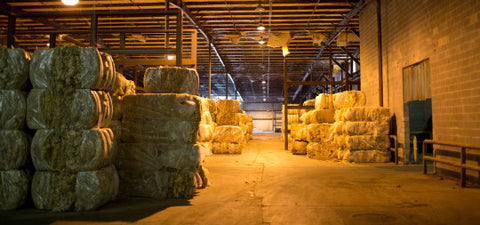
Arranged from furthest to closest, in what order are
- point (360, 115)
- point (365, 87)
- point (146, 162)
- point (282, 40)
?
point (282, 40), point (365, 87), point (360, 115), point (146, 162)

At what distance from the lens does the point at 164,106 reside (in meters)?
5.48

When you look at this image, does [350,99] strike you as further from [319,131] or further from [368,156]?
[368,156]

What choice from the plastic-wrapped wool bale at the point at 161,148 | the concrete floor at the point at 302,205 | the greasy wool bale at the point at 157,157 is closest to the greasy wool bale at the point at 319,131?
the concrete floor at the point at 302,205

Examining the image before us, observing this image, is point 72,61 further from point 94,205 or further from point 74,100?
point 94,205

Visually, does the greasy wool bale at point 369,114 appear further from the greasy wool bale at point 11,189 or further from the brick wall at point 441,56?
the greasy wool bale at point 11,189

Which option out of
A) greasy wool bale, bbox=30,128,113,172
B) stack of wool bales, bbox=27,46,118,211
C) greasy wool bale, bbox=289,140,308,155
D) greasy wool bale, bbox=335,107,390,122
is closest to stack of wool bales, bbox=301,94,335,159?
greasy wool bale, bbox=289,140,308,155

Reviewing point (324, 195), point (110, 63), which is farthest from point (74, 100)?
point (324, 195)

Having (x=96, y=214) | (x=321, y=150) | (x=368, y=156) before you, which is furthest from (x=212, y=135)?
(x=321, y=150)

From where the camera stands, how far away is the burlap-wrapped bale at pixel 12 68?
4.52 m

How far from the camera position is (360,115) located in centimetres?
1000

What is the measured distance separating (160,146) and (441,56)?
6978 millimetres

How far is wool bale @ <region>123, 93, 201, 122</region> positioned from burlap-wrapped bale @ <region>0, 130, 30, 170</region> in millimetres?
1672

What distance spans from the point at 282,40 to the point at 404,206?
1089cm

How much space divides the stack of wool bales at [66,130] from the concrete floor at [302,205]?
0.93 ft
